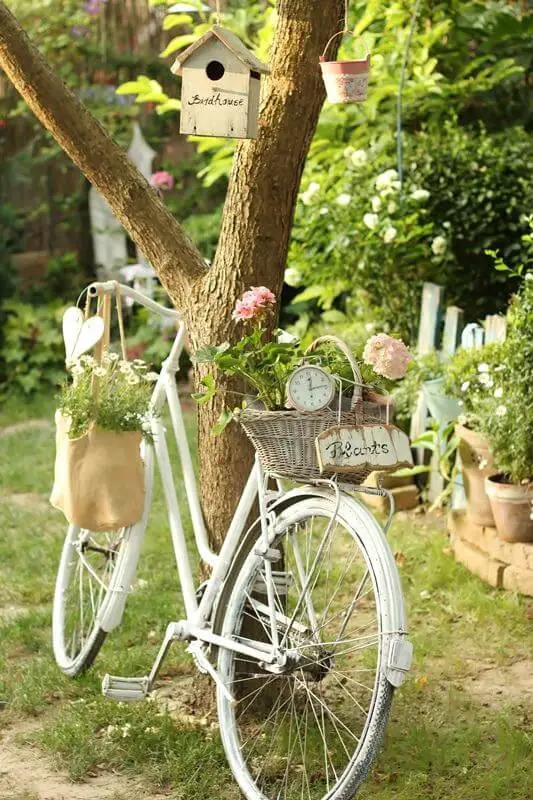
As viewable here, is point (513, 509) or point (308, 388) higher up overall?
point (308, 388)

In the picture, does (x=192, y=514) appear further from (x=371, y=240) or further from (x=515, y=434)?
(x=371, y=240)

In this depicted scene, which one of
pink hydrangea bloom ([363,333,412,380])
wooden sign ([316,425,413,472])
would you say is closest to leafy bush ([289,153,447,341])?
pink hydrangea bloom ([363,333,412,380])

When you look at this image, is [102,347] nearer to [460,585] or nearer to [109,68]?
[460,585]

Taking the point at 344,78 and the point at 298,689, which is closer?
the point at 344,78

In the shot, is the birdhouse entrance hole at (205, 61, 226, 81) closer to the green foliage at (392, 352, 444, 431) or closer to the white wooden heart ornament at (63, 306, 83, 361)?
the white wooden heart ornament at (63, 306, 83, 361)

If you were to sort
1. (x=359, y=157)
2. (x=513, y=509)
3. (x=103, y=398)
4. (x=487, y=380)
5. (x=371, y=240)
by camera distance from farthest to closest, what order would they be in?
1. (x=359, y=157)
2. (x=371, y=240)
3. (x=487, y=380)
4. (x=513, y=509)
5. (x=103, y=398)

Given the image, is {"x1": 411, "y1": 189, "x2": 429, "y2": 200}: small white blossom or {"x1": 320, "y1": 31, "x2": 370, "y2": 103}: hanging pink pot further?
{"x1": 411, "y1": 189, "x2": 429, "y2": 200}: small white blossom

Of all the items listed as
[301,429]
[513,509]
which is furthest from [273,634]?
[513,509]

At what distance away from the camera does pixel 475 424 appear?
5004 millimetres

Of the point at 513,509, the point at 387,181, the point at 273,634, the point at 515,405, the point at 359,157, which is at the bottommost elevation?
the point at 513,509

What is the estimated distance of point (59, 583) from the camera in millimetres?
4270

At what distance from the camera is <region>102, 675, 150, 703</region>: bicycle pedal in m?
3.58

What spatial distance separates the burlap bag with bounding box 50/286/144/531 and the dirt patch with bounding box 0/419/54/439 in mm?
4019

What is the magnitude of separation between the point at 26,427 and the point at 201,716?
423 cm
